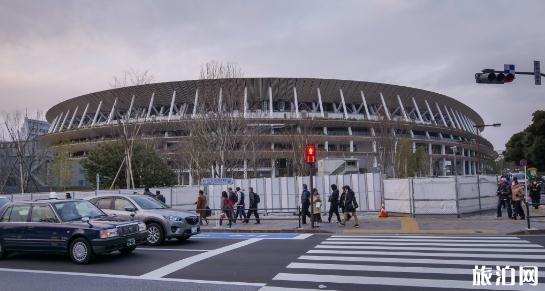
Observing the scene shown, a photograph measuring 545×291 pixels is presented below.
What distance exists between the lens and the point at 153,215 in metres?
14.4

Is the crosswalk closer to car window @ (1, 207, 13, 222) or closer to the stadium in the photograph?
car window @ (1, 207, 13, 222)

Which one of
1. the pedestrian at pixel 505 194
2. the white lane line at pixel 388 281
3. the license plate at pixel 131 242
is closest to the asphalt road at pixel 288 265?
the white lane line at pixel 388 281

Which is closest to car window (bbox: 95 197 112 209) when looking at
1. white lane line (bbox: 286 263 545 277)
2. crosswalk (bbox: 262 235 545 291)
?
crosswalk (bbox: 262 235 545 291)

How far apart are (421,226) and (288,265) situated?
9670 mm

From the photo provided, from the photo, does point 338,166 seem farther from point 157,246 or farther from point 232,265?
point 232,265

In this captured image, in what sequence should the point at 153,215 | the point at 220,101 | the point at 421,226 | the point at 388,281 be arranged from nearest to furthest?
the point at 388,281 → the point at 153,215 → the point at 421,226 → the point at 220,101

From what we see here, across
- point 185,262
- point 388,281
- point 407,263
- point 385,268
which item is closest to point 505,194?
point 407,263

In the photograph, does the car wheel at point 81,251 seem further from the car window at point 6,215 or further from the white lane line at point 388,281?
the white lane line at point 388,281

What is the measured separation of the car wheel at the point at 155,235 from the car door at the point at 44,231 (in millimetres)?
3253

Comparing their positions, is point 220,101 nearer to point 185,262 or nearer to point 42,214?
point 42,214

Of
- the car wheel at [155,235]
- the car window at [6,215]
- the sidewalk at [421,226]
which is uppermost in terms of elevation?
the car window at [6,215]

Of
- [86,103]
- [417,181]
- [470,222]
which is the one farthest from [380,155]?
[86,103]

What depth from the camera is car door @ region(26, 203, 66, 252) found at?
11.3 m

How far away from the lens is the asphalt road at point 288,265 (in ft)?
28.5
